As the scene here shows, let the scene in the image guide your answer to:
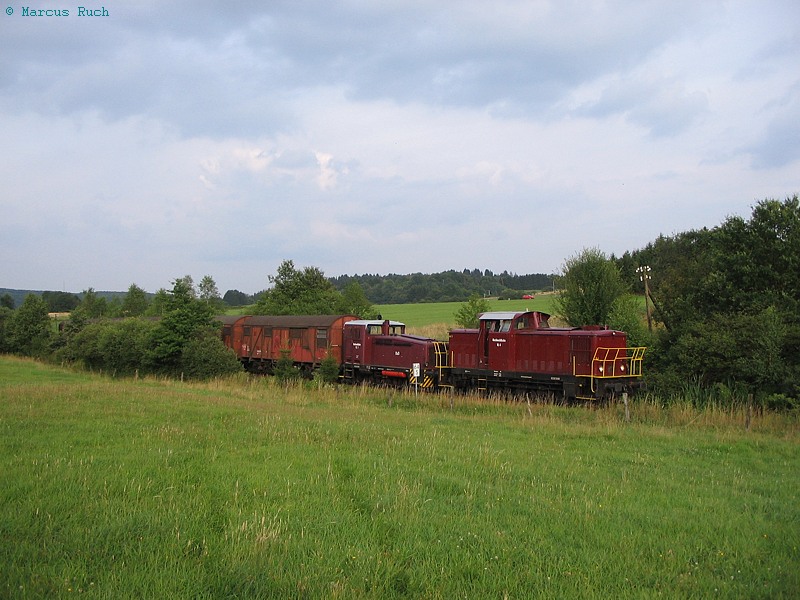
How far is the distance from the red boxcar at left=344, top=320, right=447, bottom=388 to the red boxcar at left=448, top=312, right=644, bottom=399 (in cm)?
147

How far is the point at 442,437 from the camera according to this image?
13.0 meters

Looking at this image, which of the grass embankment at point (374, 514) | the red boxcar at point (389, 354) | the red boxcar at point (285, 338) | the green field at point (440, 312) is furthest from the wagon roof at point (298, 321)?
the green field at point (440, 312)

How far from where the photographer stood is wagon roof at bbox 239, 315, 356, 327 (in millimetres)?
31794

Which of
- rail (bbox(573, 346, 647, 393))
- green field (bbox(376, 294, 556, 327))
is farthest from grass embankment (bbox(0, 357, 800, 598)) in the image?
green field (bbox(376, 294, 556, 327))

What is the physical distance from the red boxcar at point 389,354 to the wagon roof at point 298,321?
4.20 feet

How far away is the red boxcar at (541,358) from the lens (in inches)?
854

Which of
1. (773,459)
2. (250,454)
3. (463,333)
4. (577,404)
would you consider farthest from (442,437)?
(463,333)

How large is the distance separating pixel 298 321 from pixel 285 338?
4.04 feet

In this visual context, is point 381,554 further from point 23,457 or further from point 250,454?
point 23,457

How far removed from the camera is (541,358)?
2309 centimetres

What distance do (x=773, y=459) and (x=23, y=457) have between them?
14.3m

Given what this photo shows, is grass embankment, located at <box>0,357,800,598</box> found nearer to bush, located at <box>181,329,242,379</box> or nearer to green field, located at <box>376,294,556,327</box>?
bush, located at <box>181,329,242,379</box>

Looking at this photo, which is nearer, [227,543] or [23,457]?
[227,543]

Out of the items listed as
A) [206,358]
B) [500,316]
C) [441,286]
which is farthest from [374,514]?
[441,286]
